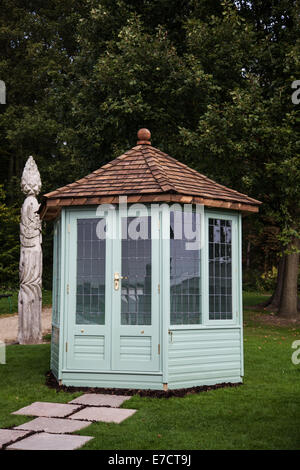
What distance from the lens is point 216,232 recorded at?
24.4 feet

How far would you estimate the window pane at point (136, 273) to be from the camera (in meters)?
6.95

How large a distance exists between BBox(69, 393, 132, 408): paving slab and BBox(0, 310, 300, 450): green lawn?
127 mm

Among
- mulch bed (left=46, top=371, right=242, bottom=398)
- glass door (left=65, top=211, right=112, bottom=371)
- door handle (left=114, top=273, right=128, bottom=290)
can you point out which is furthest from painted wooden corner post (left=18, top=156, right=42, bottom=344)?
door handle (left=114, top=273, right=128, bottom=290)

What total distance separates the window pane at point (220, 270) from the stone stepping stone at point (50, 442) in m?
3.01

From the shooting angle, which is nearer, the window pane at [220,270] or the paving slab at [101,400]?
the paving slab at [101,400]

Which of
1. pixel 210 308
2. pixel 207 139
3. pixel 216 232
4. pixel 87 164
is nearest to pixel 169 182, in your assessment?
pixel 216 232

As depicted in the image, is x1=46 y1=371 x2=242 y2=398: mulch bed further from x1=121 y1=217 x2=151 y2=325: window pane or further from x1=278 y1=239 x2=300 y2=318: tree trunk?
x1=278 y1=239 x2=300 y2=318: tree trunk

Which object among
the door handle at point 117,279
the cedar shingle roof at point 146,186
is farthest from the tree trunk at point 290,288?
the door handle at point 117,279

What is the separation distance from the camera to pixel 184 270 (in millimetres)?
7090

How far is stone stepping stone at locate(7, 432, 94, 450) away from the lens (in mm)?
4477

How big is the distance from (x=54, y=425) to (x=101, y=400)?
1.17 metres

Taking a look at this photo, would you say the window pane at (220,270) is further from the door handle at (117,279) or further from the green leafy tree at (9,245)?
the green leafy tree at (9,245)

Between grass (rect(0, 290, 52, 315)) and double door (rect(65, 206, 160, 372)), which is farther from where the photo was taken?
grass (rect(0, 290, 52, 315))
